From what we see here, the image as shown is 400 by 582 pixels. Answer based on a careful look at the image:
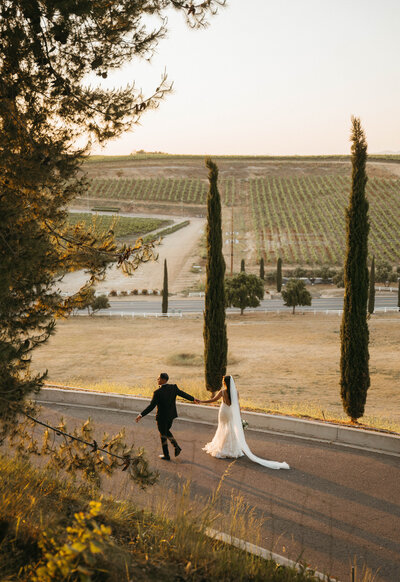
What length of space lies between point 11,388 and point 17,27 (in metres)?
4.20

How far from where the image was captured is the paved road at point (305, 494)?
6.16 m

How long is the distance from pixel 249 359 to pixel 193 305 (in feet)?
64.8

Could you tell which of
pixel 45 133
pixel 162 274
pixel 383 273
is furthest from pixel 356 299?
pixel 162 274

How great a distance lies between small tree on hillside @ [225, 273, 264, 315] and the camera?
37000mm

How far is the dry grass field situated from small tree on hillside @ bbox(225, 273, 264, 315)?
3.50 ft

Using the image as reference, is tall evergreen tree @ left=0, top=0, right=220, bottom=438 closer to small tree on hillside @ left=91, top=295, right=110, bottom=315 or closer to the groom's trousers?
the groom's trousers

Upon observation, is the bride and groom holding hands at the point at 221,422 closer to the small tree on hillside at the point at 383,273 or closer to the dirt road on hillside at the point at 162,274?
the dirt road on hillside at the point at 162,274

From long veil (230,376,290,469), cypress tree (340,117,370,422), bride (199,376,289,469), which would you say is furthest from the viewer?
cypress tree (340,117,370,422)

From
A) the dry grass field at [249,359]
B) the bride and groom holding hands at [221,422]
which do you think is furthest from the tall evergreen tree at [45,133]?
the dry grass field at [249,359]

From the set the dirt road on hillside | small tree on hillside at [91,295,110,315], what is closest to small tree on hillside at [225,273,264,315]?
small tree on hillside at [91,295,110,315]

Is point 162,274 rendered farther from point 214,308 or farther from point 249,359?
point 214,308

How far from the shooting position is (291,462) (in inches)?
Result: 356

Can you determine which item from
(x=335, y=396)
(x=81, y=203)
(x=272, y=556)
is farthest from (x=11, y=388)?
(x=81, y=203)

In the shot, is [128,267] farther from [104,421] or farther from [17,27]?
[104,421]
